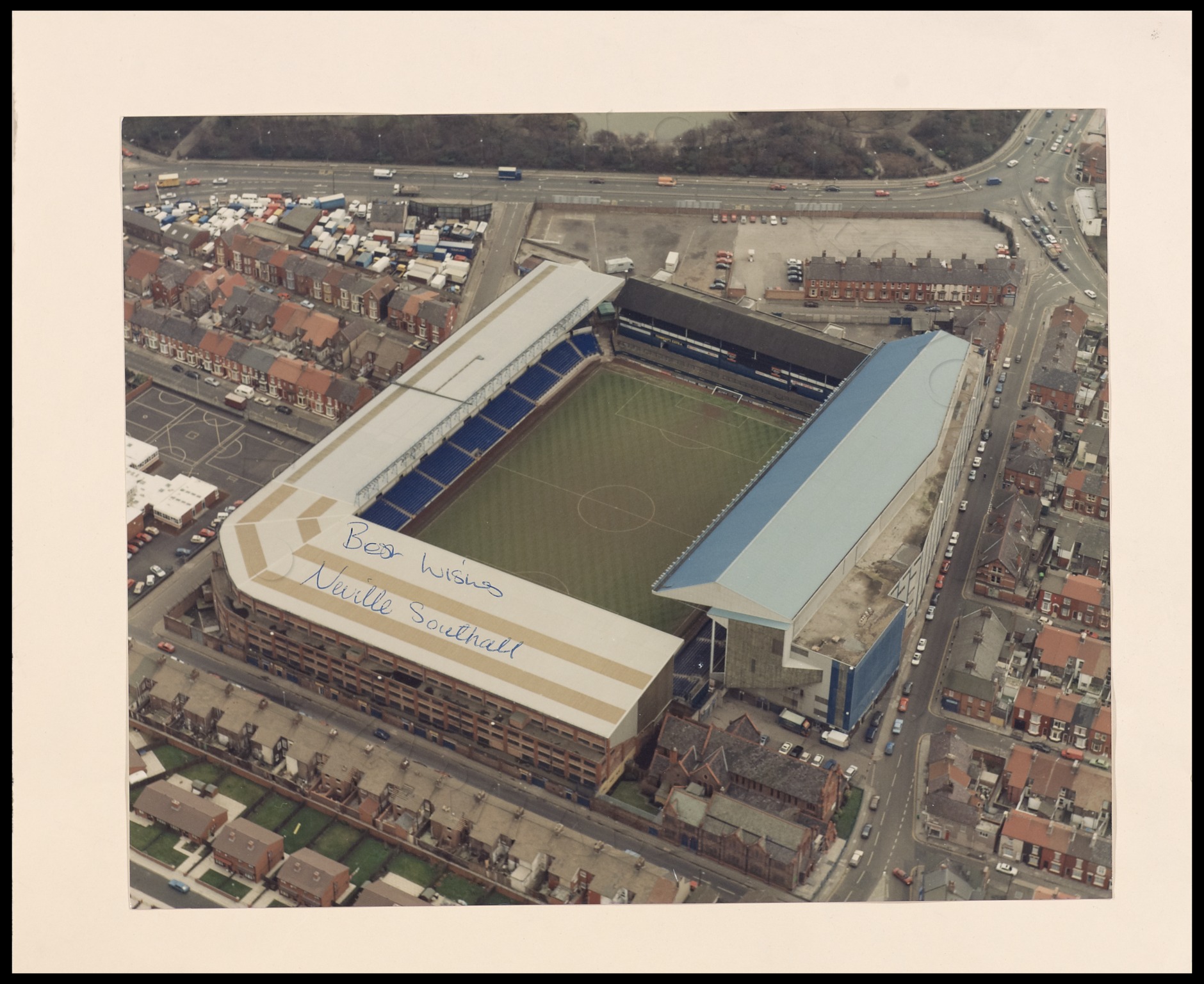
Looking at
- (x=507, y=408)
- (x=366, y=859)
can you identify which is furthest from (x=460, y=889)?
(x=507, y=408)

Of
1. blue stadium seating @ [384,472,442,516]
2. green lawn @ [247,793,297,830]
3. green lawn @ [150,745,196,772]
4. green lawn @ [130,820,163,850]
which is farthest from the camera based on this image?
blue stadium seating @ [384,472,442,516]

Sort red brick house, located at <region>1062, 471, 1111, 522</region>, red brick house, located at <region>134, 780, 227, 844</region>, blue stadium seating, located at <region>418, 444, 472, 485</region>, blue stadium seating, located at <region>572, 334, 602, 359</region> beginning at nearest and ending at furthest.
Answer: red brick house, located at <region>134, 780, 227, 844</region> < blue stadium seating, located at <region>418, 444, 472, 485</region> < red brick house, located at <region>1062, 471, 1111, 522</region> < blue stadium seating, located at <region>572, 334, 602, 359</region>

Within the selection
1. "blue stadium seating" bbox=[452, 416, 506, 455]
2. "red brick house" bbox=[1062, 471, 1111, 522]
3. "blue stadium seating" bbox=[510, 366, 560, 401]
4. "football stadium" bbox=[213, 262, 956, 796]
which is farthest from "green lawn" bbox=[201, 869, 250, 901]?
"red brick house" bbox=[1062, 471, 1111, 522]

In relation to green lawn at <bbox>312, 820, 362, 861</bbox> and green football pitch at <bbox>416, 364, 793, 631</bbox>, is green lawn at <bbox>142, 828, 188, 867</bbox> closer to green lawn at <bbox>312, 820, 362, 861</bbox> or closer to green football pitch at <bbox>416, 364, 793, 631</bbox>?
green lawn at <bbox>312, 820, 362, 861</bbox>

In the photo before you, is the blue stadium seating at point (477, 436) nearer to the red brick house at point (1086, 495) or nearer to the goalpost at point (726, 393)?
the goalpost at point (726, 393)

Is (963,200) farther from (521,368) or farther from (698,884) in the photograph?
(698,884)

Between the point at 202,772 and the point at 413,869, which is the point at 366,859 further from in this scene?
the point at 202,772
